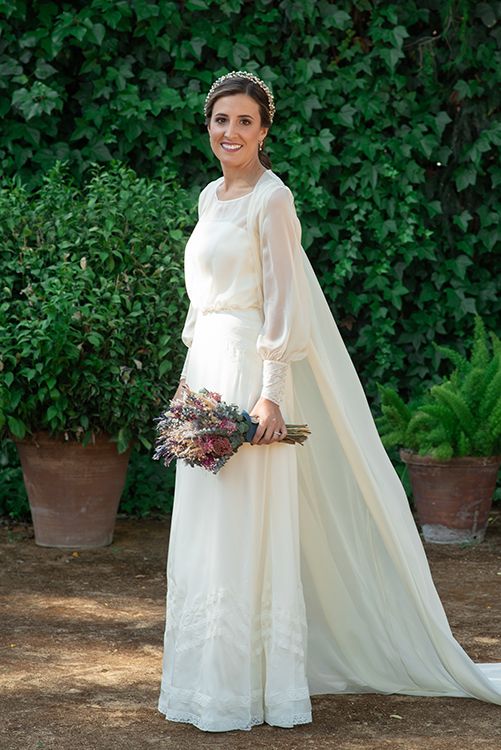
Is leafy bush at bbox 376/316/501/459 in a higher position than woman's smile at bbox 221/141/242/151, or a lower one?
lower

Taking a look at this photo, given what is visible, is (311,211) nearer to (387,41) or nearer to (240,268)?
(387,41)

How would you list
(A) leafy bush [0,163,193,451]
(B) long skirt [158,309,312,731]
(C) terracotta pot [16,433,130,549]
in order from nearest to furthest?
(B) long skirt [158,309,312,731] < (A) leafy bush [0,163,193,451] < (C) terracotta pot [16,433,130,549]

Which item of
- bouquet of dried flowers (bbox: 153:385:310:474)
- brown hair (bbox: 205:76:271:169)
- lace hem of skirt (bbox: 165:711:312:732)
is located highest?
brown hair (bbox: 205:76:271:169)

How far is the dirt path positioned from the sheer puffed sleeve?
3.31 ft

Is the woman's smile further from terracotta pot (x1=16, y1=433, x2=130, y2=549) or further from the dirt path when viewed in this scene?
terracotta pot (x1=16, y1=433, x2=130, y2=549)

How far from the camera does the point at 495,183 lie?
7070 millimetres

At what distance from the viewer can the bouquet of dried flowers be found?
3.58 metres

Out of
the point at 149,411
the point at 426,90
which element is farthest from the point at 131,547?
the point at 426,90

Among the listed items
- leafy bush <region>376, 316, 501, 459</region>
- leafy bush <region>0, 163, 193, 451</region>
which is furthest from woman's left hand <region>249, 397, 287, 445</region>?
leafy bush <region>376, 316, 501, 459</region>

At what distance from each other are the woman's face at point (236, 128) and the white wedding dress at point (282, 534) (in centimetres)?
11

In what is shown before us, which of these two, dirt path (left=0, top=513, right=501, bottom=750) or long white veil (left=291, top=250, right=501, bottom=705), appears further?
long white veil (left=291, top=250, right=501, bottom=705)

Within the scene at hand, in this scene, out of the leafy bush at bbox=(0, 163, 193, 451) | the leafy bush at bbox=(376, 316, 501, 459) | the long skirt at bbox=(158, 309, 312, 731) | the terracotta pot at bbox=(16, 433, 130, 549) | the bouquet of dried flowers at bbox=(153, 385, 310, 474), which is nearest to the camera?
the bouquet of dried flowers at bbox=(153, 385, 310, 474)

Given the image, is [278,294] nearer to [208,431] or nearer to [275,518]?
[208,431]

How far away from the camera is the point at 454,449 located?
20.9 ft
